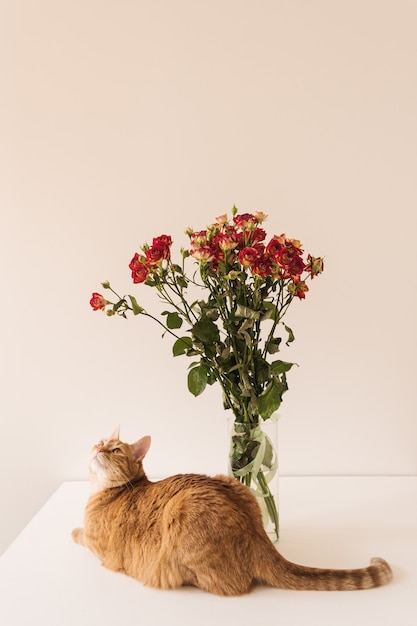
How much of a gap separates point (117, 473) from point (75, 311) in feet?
1.69

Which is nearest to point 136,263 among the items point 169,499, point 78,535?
point 169,499

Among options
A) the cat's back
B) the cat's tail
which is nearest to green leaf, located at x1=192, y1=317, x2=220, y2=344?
the cat's back

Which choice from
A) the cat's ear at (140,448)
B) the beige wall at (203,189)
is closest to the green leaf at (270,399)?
the cat's ear at (140,448)

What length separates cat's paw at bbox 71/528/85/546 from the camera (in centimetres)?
119

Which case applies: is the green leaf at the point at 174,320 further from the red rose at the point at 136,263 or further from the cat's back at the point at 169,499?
the cat's back at the point at 169,499

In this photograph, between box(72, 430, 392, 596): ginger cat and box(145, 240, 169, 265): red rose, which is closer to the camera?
box(72, 430, 392, 596): ginger cat

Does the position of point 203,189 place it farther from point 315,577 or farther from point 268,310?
point 315,577

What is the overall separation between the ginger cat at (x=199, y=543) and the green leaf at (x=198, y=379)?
157 millimetres

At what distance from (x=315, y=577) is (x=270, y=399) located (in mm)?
295

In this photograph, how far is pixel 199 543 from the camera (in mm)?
974

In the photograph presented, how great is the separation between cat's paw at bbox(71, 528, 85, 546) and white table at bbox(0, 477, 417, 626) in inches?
0.6

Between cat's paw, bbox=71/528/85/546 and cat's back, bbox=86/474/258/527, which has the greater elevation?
cat's back, bbox=86/474/258/527

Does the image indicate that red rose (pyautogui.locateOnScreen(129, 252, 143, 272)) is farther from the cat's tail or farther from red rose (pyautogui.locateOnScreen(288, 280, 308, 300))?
the cat's tail

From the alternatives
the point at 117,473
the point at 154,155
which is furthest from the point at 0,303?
the point at 117,473
